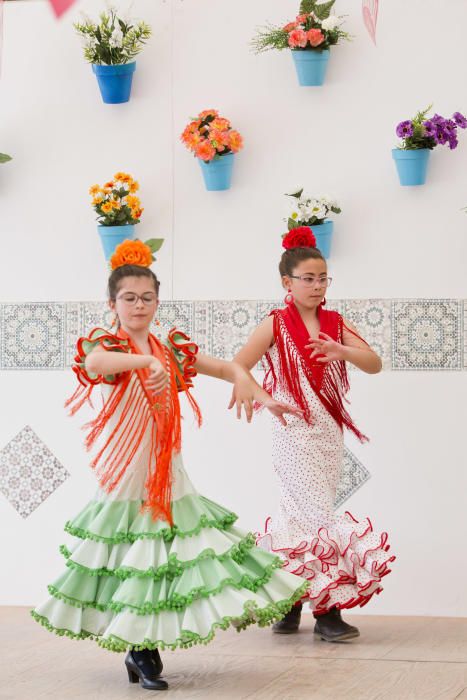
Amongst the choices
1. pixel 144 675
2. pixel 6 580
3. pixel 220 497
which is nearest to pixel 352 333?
pixel 220 497

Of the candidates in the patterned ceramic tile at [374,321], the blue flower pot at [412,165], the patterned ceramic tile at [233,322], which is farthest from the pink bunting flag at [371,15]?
the patterned ceramic tile at [233,322]

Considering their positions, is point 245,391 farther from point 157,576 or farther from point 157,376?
point 157,576

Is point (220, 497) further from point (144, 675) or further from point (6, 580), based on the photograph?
point (144, 675)

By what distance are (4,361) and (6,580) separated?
89 cm

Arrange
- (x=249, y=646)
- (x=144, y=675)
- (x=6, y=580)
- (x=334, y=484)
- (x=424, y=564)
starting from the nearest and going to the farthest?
(x=144, y=675), (x=249, y=646), (x=334, y=484), (x=424, y=564), (x=6, y=580)

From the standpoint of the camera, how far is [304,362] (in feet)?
12.3

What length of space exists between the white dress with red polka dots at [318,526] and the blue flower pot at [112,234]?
0.89m

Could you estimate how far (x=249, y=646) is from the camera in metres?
3.51

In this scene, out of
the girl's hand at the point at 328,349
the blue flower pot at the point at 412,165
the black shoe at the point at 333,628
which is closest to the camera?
the girl's hand at the point at 328,349

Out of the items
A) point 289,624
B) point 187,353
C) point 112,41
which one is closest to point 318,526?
point 289,624

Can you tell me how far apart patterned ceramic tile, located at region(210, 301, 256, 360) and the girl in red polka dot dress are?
50cm

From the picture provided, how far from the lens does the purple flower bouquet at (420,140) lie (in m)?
4.05

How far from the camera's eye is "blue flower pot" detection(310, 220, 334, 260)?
13.6 ft

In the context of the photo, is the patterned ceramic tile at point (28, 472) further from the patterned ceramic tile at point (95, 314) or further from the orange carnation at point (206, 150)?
the orange carnation at point (206, 150)
